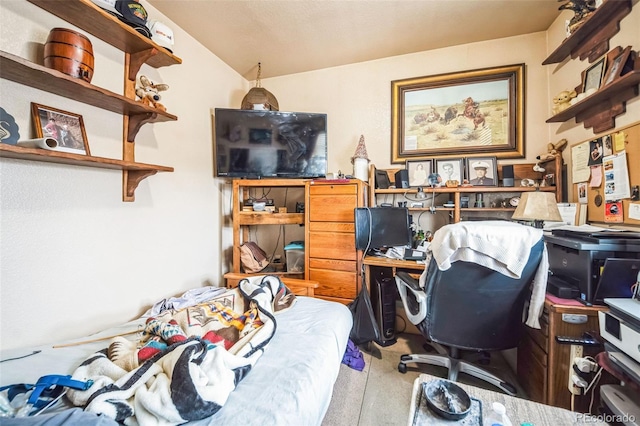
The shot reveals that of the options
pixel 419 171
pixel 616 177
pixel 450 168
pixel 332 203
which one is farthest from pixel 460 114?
pixel 332 203

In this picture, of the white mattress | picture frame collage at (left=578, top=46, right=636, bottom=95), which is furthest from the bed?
picture frame collage at (left=578, top=46, right=636, bottom=95)

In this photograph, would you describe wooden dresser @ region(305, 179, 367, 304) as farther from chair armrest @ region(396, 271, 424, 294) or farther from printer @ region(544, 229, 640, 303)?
printer @ region(544, 229, 640, 303)

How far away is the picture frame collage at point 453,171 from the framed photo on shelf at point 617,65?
31.3 inches

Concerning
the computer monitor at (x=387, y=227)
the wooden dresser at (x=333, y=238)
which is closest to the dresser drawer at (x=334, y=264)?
the wooden dresser at (x=333, y=238)

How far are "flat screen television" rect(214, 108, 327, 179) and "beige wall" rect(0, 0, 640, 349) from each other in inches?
8.5

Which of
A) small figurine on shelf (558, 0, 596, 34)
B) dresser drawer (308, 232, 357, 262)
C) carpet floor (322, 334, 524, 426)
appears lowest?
carpet floor (322, 334, 524, 426)

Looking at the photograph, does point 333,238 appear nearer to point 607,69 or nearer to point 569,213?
point 569,213

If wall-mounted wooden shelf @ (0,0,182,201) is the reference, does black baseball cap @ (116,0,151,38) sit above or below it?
above

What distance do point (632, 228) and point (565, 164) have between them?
72 centimetres

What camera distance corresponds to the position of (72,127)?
4.29ft

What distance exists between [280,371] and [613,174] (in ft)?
6.69

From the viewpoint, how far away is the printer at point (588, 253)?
1.15 meters

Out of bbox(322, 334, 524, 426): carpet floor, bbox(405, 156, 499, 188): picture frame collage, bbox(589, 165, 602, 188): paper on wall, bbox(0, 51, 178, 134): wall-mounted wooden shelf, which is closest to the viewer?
bbox(0, 51, 178, 134): wall-mounted wooden shelf

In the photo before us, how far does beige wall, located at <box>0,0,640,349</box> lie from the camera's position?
1156 millimetres
